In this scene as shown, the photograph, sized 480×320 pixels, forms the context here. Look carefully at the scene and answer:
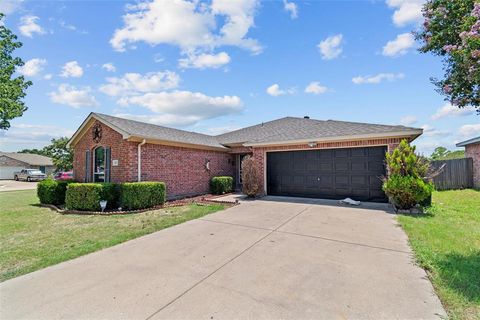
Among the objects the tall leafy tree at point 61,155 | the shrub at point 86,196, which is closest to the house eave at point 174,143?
the shrub at point 86,196

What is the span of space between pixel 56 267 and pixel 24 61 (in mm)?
21942

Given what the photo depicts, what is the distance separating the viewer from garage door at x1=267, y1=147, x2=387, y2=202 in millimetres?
9633

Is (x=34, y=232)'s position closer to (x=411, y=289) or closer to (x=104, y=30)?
(x=104, y=30)

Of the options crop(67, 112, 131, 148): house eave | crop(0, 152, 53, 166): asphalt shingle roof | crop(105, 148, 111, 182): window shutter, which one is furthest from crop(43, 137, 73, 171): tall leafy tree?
crop(105, 148, 111, 182): window shutter

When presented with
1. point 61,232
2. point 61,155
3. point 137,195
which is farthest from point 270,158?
point 61,155

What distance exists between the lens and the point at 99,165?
10.8m

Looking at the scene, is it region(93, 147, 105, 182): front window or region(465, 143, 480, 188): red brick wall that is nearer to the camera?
region(93, 147, 105, 182): front window

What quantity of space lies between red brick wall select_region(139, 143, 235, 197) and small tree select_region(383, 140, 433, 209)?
865 cm

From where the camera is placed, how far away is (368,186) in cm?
972

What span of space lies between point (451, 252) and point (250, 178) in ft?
25.7

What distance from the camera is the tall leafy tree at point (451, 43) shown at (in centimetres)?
388

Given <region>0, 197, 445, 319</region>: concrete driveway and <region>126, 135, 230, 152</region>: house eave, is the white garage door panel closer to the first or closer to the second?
<region>126, 135, 230, 152</region>: house eave

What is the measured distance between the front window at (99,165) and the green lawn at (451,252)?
1170 centimetres

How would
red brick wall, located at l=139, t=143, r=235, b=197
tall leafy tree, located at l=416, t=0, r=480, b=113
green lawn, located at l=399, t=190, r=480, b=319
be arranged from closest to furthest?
green lawn, located at l=399, t=190, r=480, b=319 < tall leafy tree, located at l=416, t=0, r=480, b=113 < red brick wall, located at l=139, t=143, r=235, b=197
